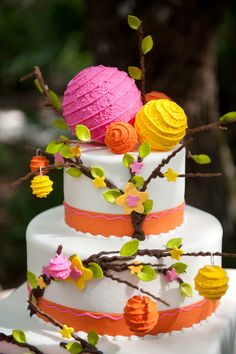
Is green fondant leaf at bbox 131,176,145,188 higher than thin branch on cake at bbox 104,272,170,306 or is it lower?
higher

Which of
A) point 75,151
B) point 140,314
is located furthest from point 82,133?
point 140,314

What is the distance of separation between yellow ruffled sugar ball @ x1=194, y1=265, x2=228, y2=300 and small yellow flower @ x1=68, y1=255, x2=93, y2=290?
1.02ft

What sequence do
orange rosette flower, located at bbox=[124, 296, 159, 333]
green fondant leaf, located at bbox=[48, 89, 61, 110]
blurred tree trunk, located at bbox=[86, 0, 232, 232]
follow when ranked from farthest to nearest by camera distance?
blurred tree trunk, located at bbox=[86, 0, 232, 232] → green fondant leaf, located at bbox=[48, 89, 61, 110] → orange rosette flower, located at bbox=[124, 296, 159, 333]

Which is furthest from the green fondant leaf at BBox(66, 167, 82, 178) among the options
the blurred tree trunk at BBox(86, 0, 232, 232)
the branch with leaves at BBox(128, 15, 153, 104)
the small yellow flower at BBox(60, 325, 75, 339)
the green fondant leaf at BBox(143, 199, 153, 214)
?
the blurred tree trunk at BBox(86, 0, 232, 232)

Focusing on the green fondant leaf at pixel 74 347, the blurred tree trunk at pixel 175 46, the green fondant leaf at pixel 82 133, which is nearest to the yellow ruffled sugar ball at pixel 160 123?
the green fondant leaf at pixel 82 133

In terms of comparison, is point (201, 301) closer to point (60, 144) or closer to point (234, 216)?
point (60, 144)

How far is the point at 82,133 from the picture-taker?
1.96 meters

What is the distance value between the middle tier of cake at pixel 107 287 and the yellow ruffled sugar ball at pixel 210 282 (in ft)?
0.24

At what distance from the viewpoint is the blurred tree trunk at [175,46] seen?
3.33 metres

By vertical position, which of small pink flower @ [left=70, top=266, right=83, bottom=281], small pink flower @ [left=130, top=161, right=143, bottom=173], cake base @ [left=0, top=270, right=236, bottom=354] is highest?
small pink flower @ [left=130, top=161, right=143, bottom=173]

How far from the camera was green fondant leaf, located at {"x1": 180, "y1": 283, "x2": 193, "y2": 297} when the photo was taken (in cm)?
197

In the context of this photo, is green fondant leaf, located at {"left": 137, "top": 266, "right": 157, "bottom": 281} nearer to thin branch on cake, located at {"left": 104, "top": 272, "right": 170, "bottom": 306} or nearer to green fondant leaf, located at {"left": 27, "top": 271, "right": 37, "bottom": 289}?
thin branch on cake, located at {"left": 104, "top": 272, "right": 170, "bottom": 306}

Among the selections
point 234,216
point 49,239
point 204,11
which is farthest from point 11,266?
point 49,239

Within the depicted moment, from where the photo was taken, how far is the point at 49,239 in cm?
203
